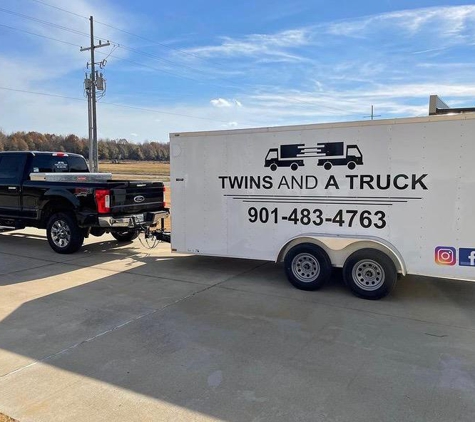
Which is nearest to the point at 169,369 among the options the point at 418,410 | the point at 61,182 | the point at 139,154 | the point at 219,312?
the point at 219,312

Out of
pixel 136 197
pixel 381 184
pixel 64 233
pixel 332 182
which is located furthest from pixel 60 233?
pixel 381 184

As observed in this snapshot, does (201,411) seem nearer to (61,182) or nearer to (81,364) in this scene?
(81,364)

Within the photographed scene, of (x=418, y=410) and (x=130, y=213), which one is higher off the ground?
(x=130, y=213)

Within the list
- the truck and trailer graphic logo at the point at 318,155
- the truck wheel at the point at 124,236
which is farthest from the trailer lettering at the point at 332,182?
the truck wheel at the point at 124,236

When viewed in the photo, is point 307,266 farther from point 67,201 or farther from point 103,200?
point 67,201

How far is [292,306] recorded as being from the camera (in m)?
5.67

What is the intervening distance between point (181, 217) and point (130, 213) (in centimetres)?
178

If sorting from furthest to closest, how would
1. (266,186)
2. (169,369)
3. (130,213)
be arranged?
(130,213) → (266,186) → (169,369)

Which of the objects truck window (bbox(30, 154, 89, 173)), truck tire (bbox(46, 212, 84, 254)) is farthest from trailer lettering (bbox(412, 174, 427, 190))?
truck window (bbox(30, 154, 89, 173))

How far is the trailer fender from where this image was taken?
579 centimetres

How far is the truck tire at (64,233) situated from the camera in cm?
873

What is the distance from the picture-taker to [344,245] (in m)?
6.07

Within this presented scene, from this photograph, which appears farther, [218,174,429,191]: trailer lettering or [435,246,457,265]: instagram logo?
[218,174,429,191]: trailer lettering

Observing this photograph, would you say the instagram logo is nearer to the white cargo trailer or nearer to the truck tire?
the white cargo trailer
